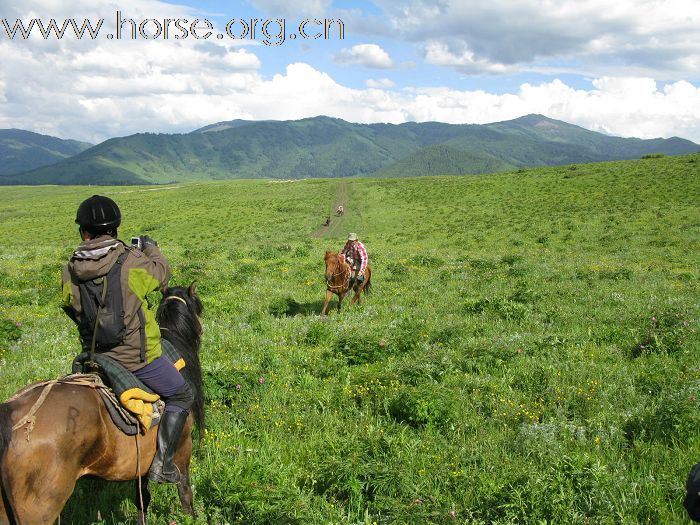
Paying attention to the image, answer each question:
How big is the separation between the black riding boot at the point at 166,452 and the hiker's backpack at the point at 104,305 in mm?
1148

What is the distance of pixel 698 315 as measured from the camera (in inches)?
426

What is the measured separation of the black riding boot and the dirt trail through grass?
139 feet

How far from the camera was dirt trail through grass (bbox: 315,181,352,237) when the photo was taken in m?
48.8

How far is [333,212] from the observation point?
208ft

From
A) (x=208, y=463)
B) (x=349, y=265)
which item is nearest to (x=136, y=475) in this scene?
(x=208, y=463)

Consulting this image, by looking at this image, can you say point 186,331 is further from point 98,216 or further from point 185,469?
point 98,216

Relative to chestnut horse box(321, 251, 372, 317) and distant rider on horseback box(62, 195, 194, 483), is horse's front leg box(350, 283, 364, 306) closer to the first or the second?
chestnut horse box(321, 251, 372, 317)

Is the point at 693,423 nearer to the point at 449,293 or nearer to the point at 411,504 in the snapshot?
the point at 411,504

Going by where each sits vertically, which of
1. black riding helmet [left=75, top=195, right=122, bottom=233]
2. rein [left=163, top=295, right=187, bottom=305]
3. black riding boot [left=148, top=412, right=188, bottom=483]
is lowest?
black riding boot [left=148, top=412, right=188, bottom=483]

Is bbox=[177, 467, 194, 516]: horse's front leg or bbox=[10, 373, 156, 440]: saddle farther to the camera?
bbox=[177, 467, 194, 516]: horse's front leg

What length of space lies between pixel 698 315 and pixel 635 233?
85.9 feet

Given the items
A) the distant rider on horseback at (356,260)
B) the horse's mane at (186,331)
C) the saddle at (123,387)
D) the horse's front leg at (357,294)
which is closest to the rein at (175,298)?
the horse's mane at (186,331)

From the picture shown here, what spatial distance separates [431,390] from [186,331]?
377 cm

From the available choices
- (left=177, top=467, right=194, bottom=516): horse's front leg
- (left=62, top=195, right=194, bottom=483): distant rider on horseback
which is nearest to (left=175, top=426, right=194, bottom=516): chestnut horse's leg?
(left=177, top=467, right=194, bottom=516): horse's front leg
